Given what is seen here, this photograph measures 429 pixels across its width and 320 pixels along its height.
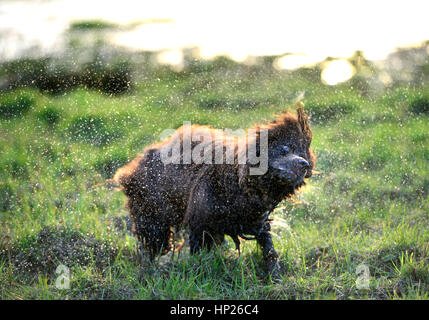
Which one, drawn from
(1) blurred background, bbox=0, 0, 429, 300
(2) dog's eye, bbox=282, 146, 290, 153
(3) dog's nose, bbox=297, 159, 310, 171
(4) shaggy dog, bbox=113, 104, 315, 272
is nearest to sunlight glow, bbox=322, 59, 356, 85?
(1) blurred background, bbox=0, 0, 429, 300

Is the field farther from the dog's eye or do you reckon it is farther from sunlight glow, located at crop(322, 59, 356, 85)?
the dog's eye

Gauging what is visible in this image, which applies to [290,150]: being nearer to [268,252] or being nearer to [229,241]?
[268,252]

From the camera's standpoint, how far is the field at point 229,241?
12.2ft

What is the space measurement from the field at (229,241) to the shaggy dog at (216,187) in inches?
9.5

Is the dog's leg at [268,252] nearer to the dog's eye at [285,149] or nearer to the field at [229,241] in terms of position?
the field at [229,241]

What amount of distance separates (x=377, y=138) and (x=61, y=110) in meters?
4.62

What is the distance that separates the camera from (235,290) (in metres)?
3.63

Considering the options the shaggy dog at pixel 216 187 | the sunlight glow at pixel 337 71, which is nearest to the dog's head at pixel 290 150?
the shaggy dog at pixel 216 187

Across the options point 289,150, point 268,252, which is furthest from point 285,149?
point 268,252

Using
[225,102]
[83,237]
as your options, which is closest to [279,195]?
[83,237]

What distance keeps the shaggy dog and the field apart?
240 millimetres
